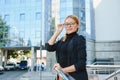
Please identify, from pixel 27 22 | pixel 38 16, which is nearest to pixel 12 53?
pixel 27 22

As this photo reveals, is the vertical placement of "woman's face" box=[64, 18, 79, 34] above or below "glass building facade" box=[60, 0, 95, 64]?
below

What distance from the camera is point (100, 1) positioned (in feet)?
141

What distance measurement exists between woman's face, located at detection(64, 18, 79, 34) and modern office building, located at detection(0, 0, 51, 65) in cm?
3885

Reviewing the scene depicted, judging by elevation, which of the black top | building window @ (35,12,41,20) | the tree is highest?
building window @ (35,12,41,20)

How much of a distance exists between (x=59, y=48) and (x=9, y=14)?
42.8 meters

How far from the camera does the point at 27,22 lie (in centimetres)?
4341

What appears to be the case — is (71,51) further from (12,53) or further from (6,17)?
(12,53)

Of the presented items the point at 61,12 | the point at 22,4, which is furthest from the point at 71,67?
the point at 22,4

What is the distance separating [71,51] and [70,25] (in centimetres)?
30

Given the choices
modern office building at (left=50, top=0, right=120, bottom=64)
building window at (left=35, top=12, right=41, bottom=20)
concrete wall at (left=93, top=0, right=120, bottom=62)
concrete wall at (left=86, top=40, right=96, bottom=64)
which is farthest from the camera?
building window at (left=35, top=12, right=41, bottom=20)

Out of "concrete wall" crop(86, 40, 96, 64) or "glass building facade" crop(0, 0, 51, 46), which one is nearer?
"concrete wall" crop(86, 40, 96, 64)

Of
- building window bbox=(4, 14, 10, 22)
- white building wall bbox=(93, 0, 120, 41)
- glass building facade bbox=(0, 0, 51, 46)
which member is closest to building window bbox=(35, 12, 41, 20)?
glass building facade bbox=(0, 0, 51, 46)

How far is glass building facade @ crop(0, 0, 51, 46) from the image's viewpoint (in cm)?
4231

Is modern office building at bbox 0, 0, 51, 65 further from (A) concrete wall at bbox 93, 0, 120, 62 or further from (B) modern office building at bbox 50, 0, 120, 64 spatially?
(A) concrete wall at bbox 93, 0, 120, 62
